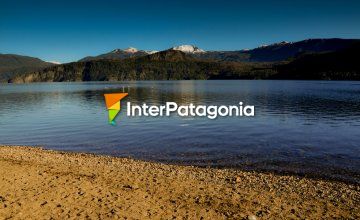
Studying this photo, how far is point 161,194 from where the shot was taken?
1952 cm

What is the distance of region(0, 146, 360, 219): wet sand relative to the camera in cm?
1684

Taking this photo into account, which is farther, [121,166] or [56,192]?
[121,166]

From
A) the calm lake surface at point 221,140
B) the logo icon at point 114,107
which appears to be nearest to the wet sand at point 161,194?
the calm lake surface at point 221,140

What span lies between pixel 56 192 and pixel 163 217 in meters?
7.16

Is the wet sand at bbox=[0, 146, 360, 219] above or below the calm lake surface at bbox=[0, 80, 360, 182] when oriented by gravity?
above

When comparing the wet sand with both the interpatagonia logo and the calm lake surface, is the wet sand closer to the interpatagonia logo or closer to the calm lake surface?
the calm lake surface

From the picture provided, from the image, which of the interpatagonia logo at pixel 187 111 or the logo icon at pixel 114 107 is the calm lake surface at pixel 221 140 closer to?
the logo icon at pixel 114 107

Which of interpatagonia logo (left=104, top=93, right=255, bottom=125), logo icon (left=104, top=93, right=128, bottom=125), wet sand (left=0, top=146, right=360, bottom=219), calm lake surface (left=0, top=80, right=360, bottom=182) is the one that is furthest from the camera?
interpatagonia logo (left=104, top=93, right=255, bottom=125)

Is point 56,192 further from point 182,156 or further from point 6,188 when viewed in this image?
point 182,156

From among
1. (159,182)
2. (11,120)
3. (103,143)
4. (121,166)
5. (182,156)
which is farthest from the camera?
(11,120)

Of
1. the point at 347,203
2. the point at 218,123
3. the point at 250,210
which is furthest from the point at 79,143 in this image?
the point at 347,203

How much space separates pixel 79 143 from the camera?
39719 millimetres

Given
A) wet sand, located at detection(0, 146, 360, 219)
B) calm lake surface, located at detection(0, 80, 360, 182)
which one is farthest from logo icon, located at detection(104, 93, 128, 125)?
wet sand, located at detection(0, 146, 360, 219)

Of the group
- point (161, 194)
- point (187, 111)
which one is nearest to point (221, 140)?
point (161, 194)
